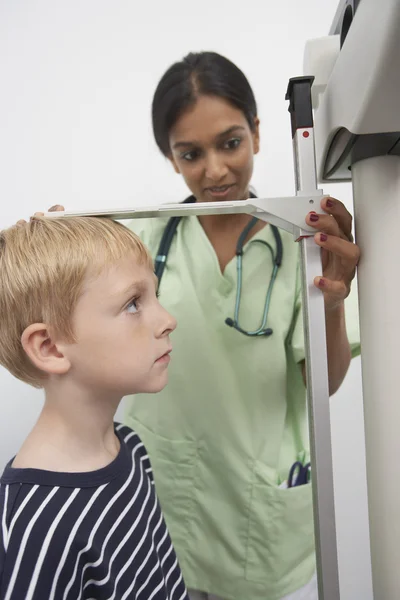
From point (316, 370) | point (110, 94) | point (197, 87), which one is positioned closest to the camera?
point (316, 370)

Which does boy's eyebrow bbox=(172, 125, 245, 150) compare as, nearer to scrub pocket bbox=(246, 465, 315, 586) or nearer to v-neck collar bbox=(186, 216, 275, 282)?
v-neck collar bbox=(186, 216, 275, 282)

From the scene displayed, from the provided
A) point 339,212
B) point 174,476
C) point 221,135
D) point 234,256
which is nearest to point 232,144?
point 221,135

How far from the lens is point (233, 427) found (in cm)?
89

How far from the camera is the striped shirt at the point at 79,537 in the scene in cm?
53

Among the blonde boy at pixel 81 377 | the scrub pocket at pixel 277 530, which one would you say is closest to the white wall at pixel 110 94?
the scrub pocket at pixel 277 530

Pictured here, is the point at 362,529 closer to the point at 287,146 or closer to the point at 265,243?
the point at 265,243

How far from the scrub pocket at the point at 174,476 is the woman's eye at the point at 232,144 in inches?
21.9

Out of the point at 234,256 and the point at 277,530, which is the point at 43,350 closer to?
the point at 234,256

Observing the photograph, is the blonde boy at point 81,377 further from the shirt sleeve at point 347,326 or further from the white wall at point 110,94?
the white wall at point 110,94

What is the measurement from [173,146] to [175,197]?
0.27 m

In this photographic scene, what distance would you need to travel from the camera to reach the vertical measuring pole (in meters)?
0.52

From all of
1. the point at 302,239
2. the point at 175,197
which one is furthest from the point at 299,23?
the point at 302,239

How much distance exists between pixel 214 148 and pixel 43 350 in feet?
1.57

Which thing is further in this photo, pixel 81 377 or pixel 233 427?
pixel 233 427
